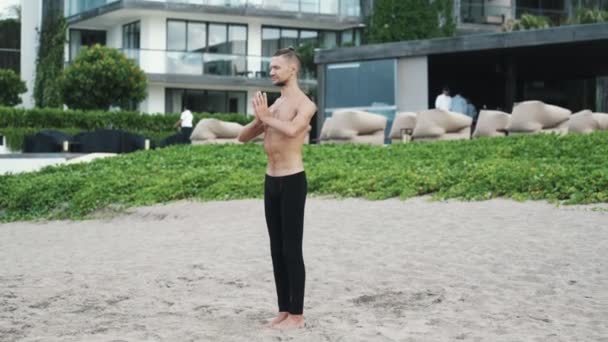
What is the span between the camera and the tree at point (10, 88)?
1678 inches

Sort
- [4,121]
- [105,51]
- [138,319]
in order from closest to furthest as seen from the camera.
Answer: [138,319] → [4,121] → [105,51]

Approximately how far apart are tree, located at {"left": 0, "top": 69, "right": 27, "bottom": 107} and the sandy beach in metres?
29.4

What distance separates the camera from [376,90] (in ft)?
96.4

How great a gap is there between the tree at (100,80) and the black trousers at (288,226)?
1282 inches

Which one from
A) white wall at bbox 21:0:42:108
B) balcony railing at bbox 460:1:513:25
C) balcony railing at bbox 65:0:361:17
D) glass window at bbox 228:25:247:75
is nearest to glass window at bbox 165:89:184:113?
glass window at bbox 228:25:247:75

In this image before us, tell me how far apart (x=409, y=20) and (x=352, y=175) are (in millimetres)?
28849

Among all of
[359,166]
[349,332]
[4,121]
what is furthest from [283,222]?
[4,121]

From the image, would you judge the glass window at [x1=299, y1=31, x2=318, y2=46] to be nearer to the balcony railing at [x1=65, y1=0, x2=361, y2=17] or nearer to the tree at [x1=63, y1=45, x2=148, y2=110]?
the balcony railing at [x1=65, y1=0, x2=361, y2=17]

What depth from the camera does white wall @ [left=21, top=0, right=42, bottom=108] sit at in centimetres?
4847

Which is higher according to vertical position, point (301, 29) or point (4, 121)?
point (301, 29)

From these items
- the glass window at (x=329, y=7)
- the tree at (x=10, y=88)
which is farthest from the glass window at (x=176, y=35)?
the tree at (x=10, y=88)

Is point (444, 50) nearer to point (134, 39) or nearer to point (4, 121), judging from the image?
point (4, 121)

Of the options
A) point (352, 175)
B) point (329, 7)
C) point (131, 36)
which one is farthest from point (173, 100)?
point (352, 175)

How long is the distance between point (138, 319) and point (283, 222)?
1632 millimetres
